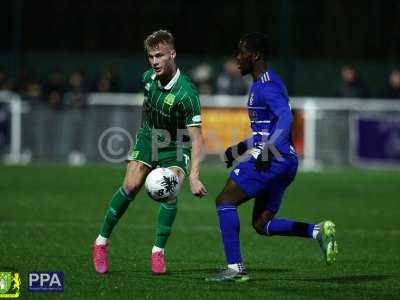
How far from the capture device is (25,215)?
1434cm

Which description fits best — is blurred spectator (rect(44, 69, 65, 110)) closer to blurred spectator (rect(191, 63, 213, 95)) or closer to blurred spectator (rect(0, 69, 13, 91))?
blurred spectator (rect(0, 69, 13, 91))

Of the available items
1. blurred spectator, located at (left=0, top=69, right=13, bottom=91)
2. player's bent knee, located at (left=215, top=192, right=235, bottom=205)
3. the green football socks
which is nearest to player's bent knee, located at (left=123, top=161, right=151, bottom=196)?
the green football socks

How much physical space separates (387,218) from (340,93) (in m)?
9.35

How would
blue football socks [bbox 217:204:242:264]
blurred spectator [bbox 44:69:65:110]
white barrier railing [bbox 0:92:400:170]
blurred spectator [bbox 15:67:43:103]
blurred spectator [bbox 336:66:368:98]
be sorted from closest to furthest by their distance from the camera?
blue football socks [bbox 217:204:242:264], white barrier railing [bbox 0:92:400:170], blurred spectator [bbox 44:69:65:110], blurred spectator [bbox 15:67:43:103], blurred spectator [bbox 336:66:368:98]

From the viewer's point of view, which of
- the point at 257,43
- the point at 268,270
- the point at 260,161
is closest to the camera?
the point at 260,161

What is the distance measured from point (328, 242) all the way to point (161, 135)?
172 centimetres

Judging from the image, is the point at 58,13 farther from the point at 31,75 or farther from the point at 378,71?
the point at 378,71

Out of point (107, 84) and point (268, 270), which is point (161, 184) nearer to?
point (268, 270)

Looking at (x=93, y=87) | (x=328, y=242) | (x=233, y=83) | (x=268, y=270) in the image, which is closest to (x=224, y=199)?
(x=328, y=242)

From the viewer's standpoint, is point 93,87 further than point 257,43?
Yes

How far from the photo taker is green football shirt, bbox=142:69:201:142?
30.9ft

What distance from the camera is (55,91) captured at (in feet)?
76.8

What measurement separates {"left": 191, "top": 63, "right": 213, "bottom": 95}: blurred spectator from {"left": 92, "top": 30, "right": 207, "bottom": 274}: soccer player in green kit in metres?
14.2

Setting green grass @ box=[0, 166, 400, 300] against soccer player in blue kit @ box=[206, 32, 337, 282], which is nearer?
green grass @ box=[0, 166, 400, 300]
